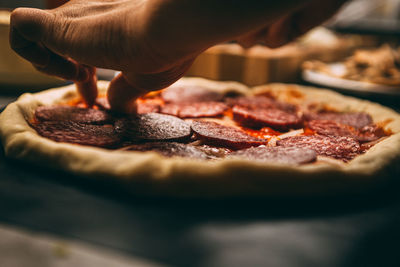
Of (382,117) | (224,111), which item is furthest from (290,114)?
(382,117)

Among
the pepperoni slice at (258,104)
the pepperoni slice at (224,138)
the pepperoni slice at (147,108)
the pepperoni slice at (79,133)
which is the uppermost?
the pepperoni slice at (224,138)

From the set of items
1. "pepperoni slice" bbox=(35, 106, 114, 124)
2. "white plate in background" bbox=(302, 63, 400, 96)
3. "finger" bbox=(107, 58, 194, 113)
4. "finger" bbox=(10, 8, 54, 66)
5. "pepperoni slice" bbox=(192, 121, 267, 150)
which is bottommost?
"pepperoni slice" bbox=(35, 106, 114, 124)

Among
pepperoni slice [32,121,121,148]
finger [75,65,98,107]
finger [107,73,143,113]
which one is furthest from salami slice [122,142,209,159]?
finger [75,65,98,107]

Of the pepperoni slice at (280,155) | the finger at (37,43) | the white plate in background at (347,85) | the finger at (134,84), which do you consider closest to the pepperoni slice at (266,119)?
the pepperoni slice at (280,155)

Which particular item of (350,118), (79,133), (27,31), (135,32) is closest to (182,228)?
(135,32)

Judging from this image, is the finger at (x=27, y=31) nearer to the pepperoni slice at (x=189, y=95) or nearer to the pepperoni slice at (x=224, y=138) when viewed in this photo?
the pepperoni slice at (x=224, y=138)

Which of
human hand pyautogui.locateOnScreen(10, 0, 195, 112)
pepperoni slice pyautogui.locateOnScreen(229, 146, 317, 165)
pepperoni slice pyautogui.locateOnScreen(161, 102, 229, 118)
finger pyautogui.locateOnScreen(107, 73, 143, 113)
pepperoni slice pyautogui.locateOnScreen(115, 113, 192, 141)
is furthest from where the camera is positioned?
pepperoni slice pyautogui.locateOnScreen(161, 102, 229, 118)

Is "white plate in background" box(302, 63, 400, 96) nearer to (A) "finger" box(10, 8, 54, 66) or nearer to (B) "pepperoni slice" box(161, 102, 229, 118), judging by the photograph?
(B) "pepperoni slice" box(161, 102, 229, 118)

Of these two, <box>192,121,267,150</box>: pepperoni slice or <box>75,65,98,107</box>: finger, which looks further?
<box>75,65,98,107</box>: finger

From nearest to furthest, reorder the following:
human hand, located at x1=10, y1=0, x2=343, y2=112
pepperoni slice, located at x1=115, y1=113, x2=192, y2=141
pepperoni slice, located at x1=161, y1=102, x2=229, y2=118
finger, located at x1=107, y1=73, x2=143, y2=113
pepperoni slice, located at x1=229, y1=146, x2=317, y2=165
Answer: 1. human hand, located at x1=10, y1=0, x2=343, y2=112
2. pepperoni slice, located at x1=229, y1=146, x2=317, y2=165
3. pepperoni slice, located at x1=115, y1=113, x2=192, y2=141
4. finger, located at x1=107, y1=73, x2=143, y2=113
5. pepperoni slice, located at x1=161, y1=102, x2=229, y2=118
